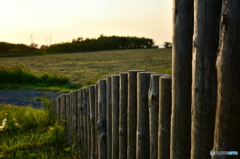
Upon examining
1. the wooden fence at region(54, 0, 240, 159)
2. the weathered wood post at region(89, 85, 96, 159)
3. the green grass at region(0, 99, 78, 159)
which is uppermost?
the wooden fence at region(54, 0, 240, 159)

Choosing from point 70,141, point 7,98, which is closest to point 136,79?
point 70,141

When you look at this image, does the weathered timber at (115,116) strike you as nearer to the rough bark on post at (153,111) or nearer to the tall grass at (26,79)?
the rough bark on post at (153,111)

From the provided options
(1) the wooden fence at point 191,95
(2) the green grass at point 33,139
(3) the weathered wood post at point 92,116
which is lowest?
(2) the green grass at point 33,139

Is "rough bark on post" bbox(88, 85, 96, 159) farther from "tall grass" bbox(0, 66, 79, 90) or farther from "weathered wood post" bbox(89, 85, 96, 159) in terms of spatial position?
"tall grass" bbox(0, 66, 79, 90)

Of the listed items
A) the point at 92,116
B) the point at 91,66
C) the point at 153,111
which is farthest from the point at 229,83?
the point at 91,66

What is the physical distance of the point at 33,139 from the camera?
503cm

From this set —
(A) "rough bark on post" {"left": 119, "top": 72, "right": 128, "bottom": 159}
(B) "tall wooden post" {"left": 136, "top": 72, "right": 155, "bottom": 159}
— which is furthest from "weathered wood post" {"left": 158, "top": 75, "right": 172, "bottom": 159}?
(A) "rough bark on post" {"left": 119, "top": 72, "right": 128, "bottom": 159}

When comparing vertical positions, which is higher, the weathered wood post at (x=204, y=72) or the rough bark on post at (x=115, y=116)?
the weathered wood post at (x=204, y=72)

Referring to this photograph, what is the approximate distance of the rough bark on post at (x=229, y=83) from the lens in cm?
147

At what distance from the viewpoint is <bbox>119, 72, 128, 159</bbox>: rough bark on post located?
291cm

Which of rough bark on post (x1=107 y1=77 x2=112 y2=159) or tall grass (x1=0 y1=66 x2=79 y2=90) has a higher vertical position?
rough bark on post (x1=107 y1=77 x2=112 y2=159)

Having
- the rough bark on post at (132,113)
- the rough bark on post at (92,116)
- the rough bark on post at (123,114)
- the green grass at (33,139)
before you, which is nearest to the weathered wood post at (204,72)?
the rough bark on post at (132,113)

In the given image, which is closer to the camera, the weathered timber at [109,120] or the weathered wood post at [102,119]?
the weathered timber at [109,120]

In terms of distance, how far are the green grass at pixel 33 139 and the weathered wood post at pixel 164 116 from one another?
2.31 m
